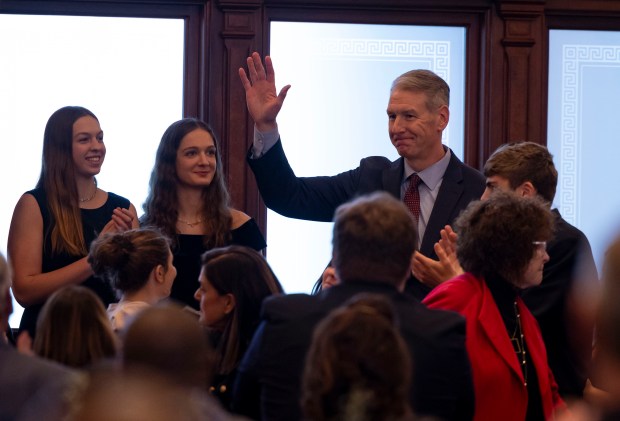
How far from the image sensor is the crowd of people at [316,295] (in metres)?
1.89

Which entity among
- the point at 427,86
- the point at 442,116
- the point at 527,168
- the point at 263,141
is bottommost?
the point at 527,168

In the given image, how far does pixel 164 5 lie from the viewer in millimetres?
5551

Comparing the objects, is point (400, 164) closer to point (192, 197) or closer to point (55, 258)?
point (192, 197)

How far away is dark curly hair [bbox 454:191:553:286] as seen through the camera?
127 inches

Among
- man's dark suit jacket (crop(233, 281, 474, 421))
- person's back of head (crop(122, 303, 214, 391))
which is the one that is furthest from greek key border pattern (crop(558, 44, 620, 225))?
person's back of head (crop(122, 303, 214, 391))

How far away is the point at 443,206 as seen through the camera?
4.15 metres

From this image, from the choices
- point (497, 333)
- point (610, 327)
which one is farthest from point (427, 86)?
point (610, 327)

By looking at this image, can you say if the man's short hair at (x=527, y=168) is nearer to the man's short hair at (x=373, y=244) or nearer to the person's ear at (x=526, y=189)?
the person's ear at (x=526, y=189)

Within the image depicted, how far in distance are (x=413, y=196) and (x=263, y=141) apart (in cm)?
65

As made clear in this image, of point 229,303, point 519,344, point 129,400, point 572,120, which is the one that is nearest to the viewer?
point 129,400

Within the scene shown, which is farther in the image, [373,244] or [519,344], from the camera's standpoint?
[519,344]

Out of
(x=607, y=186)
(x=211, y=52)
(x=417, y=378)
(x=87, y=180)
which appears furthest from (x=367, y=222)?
(x=607, y=186)

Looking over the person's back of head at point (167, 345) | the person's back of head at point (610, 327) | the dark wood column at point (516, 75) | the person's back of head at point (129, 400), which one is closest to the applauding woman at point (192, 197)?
the dark wood column at point (516, 75)

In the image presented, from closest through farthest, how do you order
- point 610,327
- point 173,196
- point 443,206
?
point 610,327, point 443,206, point 173,196
